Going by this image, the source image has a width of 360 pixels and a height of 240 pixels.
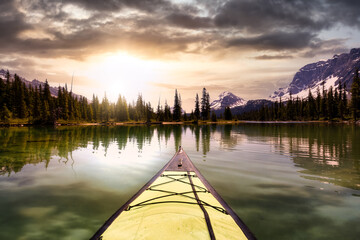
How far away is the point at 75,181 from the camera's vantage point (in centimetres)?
1176

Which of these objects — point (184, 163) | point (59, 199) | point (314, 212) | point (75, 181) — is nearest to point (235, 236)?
point (314, 212)

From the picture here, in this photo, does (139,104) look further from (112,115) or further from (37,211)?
(37,211)

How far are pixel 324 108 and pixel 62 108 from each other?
492 ft

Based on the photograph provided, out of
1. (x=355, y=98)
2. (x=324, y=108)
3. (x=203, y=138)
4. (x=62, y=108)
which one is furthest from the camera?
(x=324, y=108)

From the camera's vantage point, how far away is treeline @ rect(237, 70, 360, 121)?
90000 mm

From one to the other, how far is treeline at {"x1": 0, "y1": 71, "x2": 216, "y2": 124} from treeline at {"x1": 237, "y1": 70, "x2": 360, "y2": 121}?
222 feet

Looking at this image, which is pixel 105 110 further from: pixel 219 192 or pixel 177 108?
pixel 219 192

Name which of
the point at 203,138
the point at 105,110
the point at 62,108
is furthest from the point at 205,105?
the point at 203,138

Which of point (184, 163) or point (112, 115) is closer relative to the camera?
point (184, 163)

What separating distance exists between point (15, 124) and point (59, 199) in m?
98.8

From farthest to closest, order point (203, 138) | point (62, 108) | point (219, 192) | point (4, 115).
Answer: point (62, 108), point (4, 115), point (203, 138), point (219, 192)

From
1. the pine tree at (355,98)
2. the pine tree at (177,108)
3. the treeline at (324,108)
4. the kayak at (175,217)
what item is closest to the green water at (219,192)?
the kayak at (175,217)

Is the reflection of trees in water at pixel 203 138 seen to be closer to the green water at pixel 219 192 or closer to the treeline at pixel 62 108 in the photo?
the green water at pixel 219 192

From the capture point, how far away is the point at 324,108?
416ft
